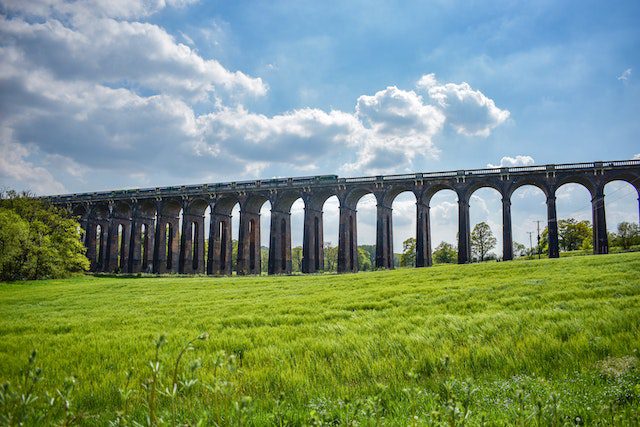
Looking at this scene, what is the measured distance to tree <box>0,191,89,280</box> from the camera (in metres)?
38.5

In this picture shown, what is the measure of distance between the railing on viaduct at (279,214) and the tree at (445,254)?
49966 millimetres

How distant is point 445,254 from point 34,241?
87418mm

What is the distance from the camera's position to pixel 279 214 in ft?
197

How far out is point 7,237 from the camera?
3800cm

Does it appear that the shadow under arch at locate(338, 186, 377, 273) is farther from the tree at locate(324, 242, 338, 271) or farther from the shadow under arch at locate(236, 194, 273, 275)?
the tree at locate(324, 242, 338, 271)

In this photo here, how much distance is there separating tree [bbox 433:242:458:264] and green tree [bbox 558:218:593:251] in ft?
79.6

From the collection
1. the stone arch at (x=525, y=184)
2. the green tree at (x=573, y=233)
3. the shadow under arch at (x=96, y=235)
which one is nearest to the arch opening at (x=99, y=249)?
the shadow under arch at (x=96, y=235)

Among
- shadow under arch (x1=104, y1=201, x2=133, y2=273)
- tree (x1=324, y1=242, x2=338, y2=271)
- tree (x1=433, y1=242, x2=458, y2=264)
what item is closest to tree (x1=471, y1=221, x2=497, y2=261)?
tree (x1=433, y1=242, x2=458, y2=264)

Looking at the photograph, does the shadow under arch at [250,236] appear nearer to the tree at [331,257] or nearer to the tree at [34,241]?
the tree at [34,241]

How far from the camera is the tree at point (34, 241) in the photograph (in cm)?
3847

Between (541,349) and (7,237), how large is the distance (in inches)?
1861

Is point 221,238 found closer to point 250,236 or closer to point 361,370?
point 250,236

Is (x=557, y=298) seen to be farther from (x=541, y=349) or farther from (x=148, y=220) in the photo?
(x=148, y=220)

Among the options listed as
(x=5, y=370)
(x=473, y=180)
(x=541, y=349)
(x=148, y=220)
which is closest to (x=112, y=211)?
(x=148, y=220)
